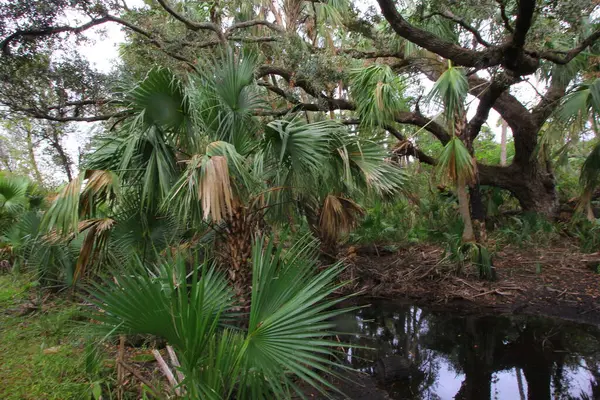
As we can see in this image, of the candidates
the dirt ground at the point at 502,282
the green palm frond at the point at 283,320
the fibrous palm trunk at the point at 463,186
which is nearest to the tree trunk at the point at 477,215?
the fibrous palm trunk at the point at 463,186

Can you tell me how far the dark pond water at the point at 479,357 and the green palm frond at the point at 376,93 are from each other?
305 cm

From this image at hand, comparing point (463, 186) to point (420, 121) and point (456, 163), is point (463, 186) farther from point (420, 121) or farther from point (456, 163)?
point (420, 121)

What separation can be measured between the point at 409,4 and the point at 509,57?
1782 millimetres

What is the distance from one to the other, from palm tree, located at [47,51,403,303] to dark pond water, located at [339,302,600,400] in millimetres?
1607

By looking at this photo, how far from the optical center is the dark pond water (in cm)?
366

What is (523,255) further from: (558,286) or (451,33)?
(451,33)

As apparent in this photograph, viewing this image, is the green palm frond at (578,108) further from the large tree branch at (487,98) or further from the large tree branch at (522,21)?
the large tree branch at (522,21)

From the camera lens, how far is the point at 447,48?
5047 millimetres

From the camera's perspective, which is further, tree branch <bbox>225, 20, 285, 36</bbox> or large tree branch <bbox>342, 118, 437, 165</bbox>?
tree branch <bbox>225, 20, 285, 36</bbox>

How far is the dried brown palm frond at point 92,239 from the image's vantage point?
134 inches

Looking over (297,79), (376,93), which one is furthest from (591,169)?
(297,79)

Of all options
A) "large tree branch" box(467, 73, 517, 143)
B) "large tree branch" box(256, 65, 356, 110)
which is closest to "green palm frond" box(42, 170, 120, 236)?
"large tree branch" box(256, 65, 356, 110)

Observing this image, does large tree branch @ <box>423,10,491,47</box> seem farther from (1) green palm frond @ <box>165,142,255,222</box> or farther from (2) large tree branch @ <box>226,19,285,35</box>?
(1) green palm frond @ <box>165,142,255,222</box>

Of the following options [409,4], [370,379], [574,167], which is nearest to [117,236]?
[370,379]
